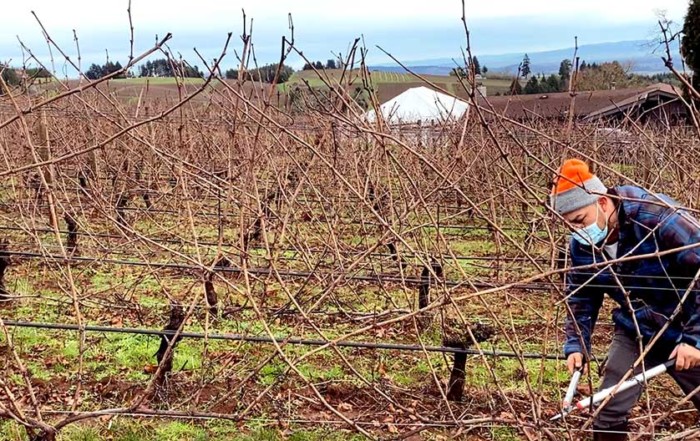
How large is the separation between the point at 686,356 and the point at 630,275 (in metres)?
0.36

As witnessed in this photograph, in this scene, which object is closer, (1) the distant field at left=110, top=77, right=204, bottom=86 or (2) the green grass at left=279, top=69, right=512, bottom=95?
(2) the green grass at left=279, top=69, right=512, bottom=95

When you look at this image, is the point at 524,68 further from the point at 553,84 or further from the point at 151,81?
the point at 553,84

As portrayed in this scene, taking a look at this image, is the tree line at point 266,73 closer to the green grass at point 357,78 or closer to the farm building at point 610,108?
the green grass at point 357,78

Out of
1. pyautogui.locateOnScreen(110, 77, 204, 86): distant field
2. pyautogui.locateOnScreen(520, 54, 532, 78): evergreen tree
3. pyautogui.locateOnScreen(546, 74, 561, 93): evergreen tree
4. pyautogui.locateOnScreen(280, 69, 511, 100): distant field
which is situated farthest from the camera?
pyautogui.locateOnScreen(546, 74, 561, 93): evergreen tree

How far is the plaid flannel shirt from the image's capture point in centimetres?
245

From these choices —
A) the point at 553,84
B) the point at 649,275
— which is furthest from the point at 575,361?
the point at 553,84

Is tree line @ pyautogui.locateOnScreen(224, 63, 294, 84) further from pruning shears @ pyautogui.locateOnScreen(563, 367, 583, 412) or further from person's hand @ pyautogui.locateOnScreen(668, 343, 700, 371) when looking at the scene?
person's hand @ pyautogui.locateOnScreen(668, 343, 700, 371)

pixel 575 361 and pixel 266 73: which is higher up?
pixel 266 73

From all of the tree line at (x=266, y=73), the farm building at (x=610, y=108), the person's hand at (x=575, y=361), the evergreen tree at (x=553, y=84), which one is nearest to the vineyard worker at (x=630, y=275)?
the person's hand at (x=575, y=361)

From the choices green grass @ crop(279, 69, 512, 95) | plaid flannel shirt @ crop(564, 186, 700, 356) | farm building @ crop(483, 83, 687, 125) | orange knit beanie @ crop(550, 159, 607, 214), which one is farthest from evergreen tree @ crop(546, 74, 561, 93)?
orange knit beanie @ crop(550, 159, 607, 214)

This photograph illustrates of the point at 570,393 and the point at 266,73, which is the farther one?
the point at 266,73

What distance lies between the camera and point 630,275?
2.46 meters

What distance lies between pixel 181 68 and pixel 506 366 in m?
2.95

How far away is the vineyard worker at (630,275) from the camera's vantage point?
2.45 meters
